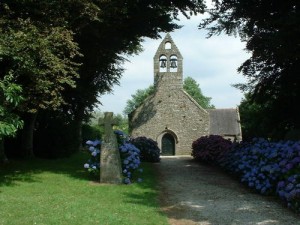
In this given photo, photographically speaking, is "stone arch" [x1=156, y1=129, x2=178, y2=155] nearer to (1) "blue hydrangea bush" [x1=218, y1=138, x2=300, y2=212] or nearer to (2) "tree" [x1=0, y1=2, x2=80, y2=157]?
(1) "blue hydrangea bush" [x1=218, y1=138, x2=300, y2=212]

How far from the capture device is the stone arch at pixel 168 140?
108ft

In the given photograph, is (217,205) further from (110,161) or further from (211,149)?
(211,149)

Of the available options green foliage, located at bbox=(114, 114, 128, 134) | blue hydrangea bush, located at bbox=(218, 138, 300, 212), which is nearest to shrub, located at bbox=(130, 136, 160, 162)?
green foliage, located at bbox=(114, 114, 128, 134)

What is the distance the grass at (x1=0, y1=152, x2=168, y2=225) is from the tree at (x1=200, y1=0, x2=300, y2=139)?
5565 mm

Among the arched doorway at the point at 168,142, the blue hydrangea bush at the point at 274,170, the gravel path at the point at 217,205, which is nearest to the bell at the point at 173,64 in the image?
the arched doorway at the point at 168,142

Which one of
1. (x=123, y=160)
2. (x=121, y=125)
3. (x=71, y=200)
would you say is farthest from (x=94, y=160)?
(x=121, y=125)

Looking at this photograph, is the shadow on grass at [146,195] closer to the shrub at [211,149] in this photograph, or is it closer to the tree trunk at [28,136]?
the shrub at [211,149]

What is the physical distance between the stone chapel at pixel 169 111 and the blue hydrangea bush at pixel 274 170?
62.1 ft

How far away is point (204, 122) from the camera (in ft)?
106

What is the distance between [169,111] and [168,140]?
8.59ft

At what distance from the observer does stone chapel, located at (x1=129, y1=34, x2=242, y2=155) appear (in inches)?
1282

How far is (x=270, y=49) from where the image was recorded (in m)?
12.2

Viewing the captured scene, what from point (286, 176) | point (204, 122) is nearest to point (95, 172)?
point (286, 176)

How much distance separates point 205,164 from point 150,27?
7242 mm
